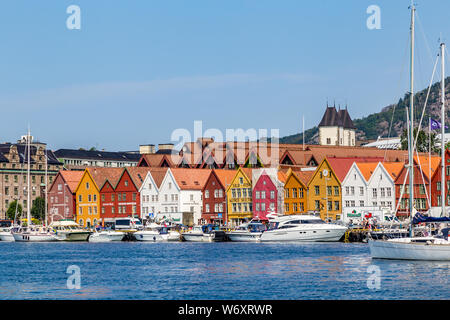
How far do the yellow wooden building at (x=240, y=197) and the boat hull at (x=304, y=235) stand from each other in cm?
2884

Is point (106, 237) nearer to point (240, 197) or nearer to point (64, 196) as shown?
point (240, 197)

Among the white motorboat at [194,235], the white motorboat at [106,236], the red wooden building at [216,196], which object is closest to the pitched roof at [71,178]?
the red wooden building at [216,196]

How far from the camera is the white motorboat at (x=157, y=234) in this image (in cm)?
12475

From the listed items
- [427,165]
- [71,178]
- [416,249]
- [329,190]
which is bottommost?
[416,249]

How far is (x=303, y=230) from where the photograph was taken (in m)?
110

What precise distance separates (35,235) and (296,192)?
43.2 meters

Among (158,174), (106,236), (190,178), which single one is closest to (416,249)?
(106,236)

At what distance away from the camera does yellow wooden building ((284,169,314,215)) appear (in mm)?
136125

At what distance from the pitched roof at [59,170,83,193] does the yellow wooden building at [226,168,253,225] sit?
136 ft

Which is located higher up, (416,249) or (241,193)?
(241,193)

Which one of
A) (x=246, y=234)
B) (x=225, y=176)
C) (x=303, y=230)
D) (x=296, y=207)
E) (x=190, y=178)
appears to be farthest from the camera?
(x=190, y=178)

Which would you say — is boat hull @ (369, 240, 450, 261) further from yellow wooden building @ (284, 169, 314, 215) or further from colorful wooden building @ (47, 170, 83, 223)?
colorful wooden building @ (47, 170, 83, 223)
